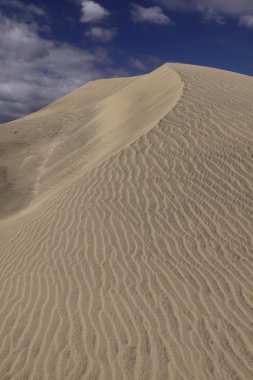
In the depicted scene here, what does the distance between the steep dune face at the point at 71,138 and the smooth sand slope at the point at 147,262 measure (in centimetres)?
96

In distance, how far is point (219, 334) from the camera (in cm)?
466

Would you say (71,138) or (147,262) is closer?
(147,262)

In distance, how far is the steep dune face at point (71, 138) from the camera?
12227mm

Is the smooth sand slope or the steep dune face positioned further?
the steep dune face

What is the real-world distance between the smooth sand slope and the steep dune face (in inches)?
37.7

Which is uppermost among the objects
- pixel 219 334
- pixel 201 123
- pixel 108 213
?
pixel 201 123

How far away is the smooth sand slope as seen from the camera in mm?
4504

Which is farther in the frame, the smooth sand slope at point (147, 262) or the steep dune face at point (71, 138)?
the steep dune face at point (71, 138)

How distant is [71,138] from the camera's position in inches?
711

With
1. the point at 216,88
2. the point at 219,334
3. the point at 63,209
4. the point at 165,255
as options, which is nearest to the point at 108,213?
the point at 63,209

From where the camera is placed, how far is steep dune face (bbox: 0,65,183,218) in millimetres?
12227

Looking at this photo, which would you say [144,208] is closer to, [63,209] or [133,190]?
[133,190]

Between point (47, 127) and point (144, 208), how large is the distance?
51.1ft

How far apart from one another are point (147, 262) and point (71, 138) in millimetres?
12618
